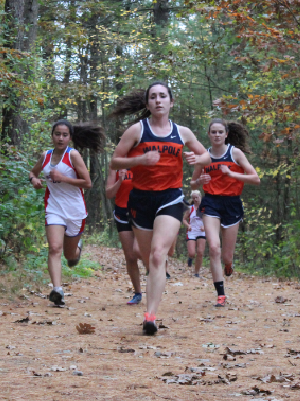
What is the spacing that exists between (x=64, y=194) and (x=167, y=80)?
41.2ft

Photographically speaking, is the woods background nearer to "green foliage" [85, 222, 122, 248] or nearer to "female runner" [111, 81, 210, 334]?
"green foliage" [85, 222, 122, 248]

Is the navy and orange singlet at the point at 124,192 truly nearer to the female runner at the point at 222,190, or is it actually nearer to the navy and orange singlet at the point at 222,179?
the female runner at the point at 222,190

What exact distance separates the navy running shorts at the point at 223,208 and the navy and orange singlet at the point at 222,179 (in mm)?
77

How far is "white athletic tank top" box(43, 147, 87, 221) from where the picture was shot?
7.06 meters

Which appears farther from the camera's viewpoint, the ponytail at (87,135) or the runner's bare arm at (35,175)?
the ponytail at (87,135)

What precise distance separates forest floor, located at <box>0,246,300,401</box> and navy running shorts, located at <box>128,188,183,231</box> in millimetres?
1140

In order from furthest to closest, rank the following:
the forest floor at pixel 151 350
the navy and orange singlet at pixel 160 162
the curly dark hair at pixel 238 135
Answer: the curly dark hair at pixel 238 135 < the navy and orange singlet at pixel 160 162 < the forest floor at pixel 151 350

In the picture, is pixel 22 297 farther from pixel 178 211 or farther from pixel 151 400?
pixel 151 400

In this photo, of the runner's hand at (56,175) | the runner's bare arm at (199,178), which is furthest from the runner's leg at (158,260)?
the runner's hand at (56,175)

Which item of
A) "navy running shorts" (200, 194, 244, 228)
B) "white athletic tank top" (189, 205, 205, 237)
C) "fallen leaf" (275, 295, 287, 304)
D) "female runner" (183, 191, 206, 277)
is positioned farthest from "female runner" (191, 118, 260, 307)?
"white athletic tank top" (189, 205, 205, 237)

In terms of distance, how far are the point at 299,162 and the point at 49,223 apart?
8.62 metres

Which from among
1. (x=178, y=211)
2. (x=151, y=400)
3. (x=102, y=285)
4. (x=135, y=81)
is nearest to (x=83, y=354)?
(x=151, y=400)

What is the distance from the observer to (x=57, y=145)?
714 centimetres

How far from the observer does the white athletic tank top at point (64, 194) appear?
7062mm
